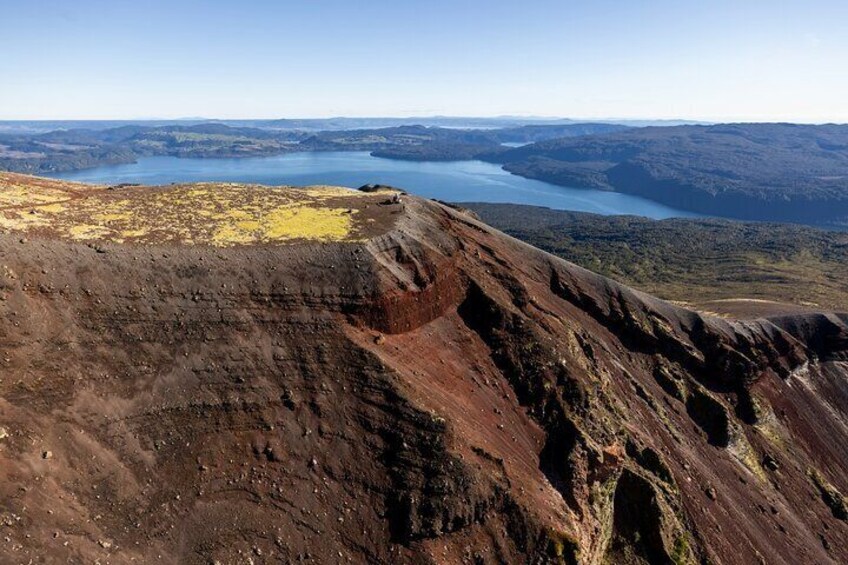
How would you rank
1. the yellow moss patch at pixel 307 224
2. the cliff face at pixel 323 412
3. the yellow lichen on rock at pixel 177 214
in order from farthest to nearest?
the yellow moss patch at pixel 307 224
the yellow lichen on rock at pixel 177 214
the cliff face at pixel 323 412

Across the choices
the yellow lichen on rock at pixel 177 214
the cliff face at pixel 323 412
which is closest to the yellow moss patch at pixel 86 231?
the yellow lichen on rock at pixel 177 214

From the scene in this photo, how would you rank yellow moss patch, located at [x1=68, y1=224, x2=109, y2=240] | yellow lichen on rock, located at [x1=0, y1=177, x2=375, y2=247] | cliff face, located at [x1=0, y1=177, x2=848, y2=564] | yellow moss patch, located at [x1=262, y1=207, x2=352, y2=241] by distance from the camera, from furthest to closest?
1. yellow moss patch, located at [x1=262, y1=207, x2=352, y2=241]
2. yellow lichen on rock, located at [x1=0, y1=177, x2=375, y2=247]
3. yellow moss patch, located at [x1=68, y1=224, x2=109, y2=240]
4. cliff face, located at [x1=0, y1=177, x2=848, y2=564]

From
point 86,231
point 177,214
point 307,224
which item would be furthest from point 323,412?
point 177,214

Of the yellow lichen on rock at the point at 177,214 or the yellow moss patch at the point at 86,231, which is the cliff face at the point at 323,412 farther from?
the yellow moss patch at the point at 86,231

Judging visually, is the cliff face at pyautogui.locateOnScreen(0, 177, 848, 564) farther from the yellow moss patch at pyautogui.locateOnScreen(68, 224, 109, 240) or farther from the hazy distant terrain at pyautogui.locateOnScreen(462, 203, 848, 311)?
the hazy distant terrain at pyautogui.locateOnScreen(462, 203, 848, 311)

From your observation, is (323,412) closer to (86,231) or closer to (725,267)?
(86,231)

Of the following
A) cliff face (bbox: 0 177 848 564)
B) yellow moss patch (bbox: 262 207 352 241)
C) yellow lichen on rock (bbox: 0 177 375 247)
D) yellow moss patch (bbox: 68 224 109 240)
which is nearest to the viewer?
cliff face (bbox: 0 177 848 564)

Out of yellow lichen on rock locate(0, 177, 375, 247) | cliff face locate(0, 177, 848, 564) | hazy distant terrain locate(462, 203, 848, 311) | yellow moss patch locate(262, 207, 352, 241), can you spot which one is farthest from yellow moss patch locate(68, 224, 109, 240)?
hazy distant terrain locate(462, 203, 848, 311)

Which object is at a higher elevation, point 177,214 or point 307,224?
point 177,214

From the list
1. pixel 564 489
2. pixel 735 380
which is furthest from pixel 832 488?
pixel 564 489
